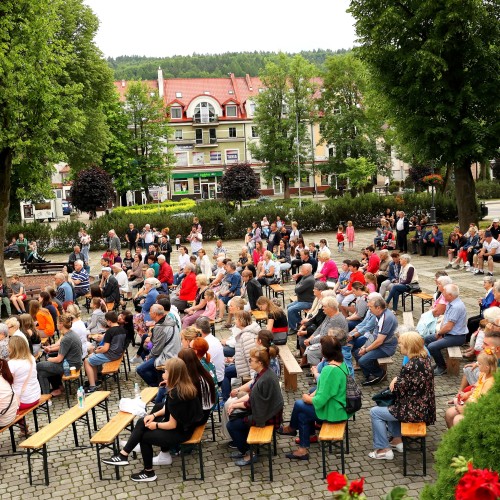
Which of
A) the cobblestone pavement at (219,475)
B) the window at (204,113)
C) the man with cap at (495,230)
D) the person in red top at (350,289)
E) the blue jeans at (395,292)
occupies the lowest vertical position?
the cobblestone pavement at (219,475)

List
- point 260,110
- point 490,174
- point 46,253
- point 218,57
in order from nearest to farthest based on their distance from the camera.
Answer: point 46,253 → point 260,110 → point 490,174 → point 218,57

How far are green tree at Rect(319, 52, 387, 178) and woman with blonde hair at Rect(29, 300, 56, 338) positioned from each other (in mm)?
45837

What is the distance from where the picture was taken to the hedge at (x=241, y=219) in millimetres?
32188

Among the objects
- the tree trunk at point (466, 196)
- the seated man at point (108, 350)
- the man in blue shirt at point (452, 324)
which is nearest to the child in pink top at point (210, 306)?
the seated man at point (108, 350)

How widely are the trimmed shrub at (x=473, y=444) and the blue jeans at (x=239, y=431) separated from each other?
370 cm

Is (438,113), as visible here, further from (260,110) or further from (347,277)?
(260,110)

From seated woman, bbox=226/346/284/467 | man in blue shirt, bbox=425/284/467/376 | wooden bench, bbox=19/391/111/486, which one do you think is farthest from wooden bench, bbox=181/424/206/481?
man in blue shirt, bbox=425/284/467/376

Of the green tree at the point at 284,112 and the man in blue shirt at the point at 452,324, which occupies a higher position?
the green tree at the point at 284,112

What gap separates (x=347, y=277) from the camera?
14266 mm

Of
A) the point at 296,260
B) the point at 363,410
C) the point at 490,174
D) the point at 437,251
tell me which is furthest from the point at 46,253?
the point at 490,174

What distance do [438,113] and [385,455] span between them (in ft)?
60.9

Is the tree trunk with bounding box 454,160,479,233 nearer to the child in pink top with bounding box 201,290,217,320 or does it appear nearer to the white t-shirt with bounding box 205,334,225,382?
the child in pink top with bounding box 201,290,217,320

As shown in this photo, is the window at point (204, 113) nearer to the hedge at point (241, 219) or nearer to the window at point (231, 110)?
the window at point (231, 110)

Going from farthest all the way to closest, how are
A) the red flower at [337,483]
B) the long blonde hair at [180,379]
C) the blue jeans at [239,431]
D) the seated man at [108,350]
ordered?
the seated man at [108,350], the blue jeans at [239,431], the long blonde hair at [180,379], the red flower at [337,483]
